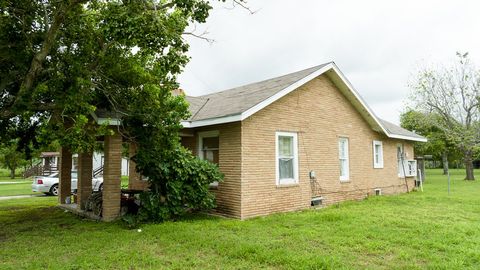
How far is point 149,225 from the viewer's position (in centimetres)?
860

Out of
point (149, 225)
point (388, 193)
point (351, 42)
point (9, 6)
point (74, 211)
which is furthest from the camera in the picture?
point (388, 193)

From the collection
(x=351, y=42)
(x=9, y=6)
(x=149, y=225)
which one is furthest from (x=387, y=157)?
(x=9, y=6)

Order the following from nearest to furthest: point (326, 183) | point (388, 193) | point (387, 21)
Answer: point (326, 183) < point (387, 21) < point (388, 193)

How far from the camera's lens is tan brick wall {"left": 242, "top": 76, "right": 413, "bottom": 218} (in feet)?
32.6

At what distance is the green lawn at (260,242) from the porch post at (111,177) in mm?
514

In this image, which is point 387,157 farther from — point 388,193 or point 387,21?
point 387,21

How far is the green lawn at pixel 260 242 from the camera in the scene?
5.68 metres

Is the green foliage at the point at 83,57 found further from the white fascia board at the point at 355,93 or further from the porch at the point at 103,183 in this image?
the white fascia board at the point at 355,93

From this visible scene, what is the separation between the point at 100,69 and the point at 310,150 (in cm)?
704

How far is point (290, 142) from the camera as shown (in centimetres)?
1140

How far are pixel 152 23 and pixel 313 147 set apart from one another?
7.38 metres

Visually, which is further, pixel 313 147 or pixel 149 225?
pixel 313 147

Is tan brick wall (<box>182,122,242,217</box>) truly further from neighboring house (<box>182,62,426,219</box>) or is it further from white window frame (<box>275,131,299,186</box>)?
white window frame (<box>275,131,299,186</box>)

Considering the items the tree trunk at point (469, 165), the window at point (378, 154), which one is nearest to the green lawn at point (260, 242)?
the window at point (378, 154)
